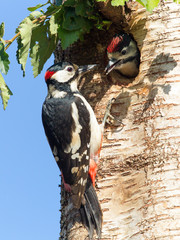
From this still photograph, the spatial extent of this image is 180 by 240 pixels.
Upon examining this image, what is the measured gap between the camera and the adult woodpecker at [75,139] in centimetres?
364

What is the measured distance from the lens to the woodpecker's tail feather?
3477 mm

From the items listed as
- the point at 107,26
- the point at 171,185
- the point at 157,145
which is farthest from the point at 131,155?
the point at 107,26

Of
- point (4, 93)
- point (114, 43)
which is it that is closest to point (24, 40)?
point (4, 93)

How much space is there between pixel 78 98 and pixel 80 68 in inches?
12.4

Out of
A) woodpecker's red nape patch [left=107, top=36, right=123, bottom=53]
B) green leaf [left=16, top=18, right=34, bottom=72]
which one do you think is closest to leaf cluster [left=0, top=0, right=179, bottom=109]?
green leaf [left=16, top=18, right=34, bottom=72]

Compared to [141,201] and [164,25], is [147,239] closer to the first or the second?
[141,201]

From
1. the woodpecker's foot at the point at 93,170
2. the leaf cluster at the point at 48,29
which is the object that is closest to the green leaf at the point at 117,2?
the leaf cluster at the point at 48,29

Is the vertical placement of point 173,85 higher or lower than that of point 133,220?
higher

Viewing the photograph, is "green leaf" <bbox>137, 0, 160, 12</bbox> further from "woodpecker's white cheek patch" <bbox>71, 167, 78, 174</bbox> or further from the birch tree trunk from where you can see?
"woodpecker's white cheek patch" <bbox>71, 167, 78, 174</bbox>

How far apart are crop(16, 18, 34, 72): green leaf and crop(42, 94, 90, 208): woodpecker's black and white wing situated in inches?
24.0

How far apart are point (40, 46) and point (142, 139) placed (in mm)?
1100

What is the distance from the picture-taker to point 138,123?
12.1 feet

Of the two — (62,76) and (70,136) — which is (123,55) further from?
(70,136)

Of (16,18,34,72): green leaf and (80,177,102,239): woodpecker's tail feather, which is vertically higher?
(16,18,34,72): green leaf
